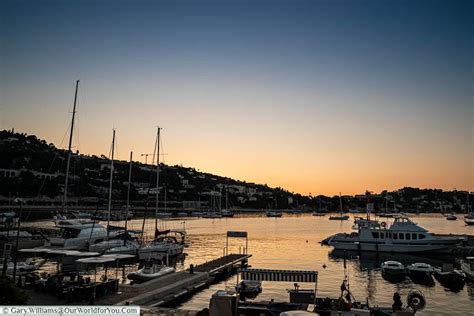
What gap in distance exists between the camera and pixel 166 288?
90.6ft

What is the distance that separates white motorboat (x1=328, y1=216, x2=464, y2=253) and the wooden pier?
92.3ft

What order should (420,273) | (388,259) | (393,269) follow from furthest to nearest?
(388,259) < (393,269) < (420,273)

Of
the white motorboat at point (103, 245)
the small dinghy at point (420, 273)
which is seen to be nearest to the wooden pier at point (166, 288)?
the white motorboat at point (103, 245)

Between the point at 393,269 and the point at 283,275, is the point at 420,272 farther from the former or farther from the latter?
the point at 283,275

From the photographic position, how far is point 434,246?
59.3 metres

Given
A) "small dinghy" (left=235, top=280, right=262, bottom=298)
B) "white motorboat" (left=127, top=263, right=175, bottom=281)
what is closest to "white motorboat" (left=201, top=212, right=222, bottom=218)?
"white motorboat" (left=127, top=263, right=175, bottom=281)

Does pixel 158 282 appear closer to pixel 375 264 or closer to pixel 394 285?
pixel 394 285

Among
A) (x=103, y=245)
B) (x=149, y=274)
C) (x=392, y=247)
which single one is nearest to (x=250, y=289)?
(x=149, y=274)

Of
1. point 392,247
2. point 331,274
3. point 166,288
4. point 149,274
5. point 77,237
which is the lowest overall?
point 331,274

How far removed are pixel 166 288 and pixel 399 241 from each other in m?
42.9

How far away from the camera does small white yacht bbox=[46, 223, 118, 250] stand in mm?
52312

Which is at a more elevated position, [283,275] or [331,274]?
[283,275]

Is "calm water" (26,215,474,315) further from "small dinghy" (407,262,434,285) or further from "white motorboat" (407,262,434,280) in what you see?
"white motorboat" (407,262,434,280)

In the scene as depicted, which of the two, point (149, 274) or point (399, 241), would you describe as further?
point (399, 241)
